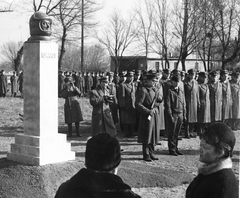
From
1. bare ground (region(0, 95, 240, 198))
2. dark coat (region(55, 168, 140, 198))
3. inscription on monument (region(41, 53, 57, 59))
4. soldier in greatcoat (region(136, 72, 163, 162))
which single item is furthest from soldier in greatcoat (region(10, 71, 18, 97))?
dark coat (region(55, 168, 140, 198))

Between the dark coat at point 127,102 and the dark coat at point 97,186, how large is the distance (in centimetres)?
1024

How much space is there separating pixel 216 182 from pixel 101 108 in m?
6.75

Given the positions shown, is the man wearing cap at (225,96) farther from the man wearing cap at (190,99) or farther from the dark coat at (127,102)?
the dark coat at (127,102)

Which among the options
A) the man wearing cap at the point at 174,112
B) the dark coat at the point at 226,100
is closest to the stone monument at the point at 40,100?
the man wearing cap at the point at 174,112

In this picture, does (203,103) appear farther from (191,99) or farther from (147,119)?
(147,119)

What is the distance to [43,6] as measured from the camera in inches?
1098

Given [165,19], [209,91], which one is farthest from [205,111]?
[165,19]

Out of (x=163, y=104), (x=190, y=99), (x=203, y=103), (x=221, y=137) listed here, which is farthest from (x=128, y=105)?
(x=221, y=137)

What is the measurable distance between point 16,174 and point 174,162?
342 cm

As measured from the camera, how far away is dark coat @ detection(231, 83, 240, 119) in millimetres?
14414

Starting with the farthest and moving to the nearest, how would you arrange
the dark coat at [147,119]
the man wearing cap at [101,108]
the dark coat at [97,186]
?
1. the man wearing cap at [101,108]
2. the dark coat at [147,119]
3. the dark coat at [97,186]

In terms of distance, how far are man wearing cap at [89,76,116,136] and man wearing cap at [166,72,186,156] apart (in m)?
1.26

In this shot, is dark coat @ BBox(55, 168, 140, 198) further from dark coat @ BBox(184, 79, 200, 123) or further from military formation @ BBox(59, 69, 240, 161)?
dark coat @ BBox(184, 79, 200, 123)

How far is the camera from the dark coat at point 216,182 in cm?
323
